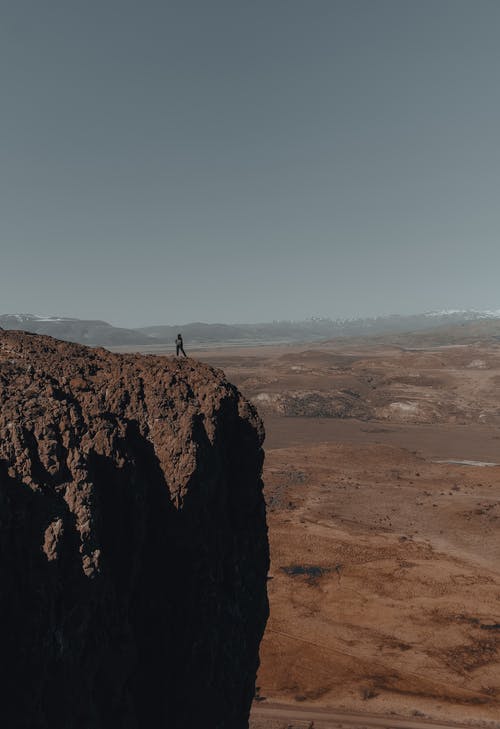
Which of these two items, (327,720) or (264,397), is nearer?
(327,720)

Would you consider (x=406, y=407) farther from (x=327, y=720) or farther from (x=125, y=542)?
(x=125, y=542)

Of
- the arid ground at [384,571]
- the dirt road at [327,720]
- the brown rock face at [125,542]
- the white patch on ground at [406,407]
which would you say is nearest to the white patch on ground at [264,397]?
the arid ground at [384,571]

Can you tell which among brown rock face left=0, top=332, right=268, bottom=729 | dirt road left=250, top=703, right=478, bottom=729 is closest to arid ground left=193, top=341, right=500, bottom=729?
dirt road left=250, top=703, right=478, bottom=729

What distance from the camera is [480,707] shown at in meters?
21.2

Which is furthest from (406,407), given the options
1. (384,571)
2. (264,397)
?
(384,571)

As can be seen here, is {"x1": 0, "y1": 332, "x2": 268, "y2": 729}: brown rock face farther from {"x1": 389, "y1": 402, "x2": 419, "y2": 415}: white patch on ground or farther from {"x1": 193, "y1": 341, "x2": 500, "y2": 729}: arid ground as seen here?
{"x1": 389, "y1": 402, "x2": 419, "y2": 415}: white patch on ground

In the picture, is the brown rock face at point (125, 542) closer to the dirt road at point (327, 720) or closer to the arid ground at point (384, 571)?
the dirt road at point (327, 720)

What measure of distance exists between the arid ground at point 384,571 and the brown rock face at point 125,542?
11.3 metres

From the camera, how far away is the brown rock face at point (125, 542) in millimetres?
8242

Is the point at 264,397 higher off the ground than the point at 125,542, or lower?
lower

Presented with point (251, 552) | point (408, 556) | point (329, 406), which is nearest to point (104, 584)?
point (251, 552)

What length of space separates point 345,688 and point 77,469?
20.0 metres

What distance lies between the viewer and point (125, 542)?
1034cm

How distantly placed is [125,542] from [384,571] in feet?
92.6
